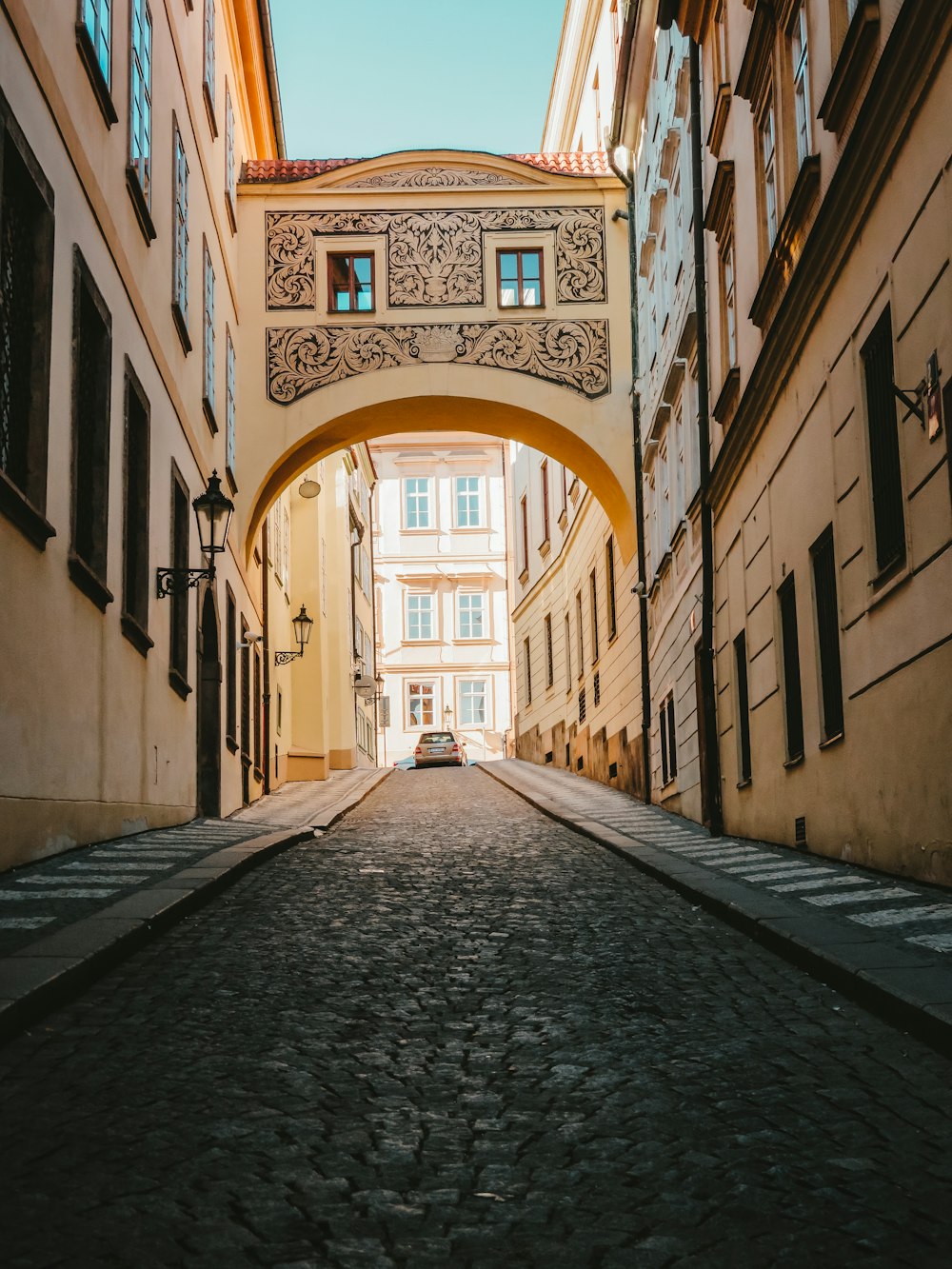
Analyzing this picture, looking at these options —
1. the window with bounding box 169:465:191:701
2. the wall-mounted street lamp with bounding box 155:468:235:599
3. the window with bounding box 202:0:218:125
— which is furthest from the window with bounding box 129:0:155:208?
the window with bounding box 202:0:218:125

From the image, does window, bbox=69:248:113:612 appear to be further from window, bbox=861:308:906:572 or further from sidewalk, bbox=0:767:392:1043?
window, bbox=861:308:906:572

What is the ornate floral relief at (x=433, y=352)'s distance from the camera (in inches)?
936

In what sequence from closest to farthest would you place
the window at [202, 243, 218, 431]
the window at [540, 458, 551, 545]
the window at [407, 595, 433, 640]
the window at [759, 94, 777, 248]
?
the window at [759, 94, 777, 248], the window at [202, 243, 218, 431], the window at [540, 458, 551, 545], the window at [407, 595, 433, 640]

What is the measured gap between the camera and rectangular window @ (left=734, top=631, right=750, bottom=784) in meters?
15.2

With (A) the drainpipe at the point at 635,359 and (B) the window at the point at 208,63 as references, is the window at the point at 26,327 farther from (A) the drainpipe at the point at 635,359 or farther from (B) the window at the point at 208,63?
(A) the drainpipe at the point at 635,359

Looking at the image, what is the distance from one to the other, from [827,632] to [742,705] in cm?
407

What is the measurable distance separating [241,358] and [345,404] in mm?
1719

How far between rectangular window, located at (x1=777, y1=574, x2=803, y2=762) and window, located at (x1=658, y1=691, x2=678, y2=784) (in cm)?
689

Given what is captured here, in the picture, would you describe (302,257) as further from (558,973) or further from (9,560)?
(558,973)

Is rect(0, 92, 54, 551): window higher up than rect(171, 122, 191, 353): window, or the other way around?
rect(171, 122, 191, 353): window

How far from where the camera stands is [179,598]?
666 inches

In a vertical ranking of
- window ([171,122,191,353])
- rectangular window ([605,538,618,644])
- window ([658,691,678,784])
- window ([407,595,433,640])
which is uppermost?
window ([407,595,433,640])

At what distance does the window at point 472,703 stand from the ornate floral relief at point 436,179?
121 ft

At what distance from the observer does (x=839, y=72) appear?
31.9 ft
